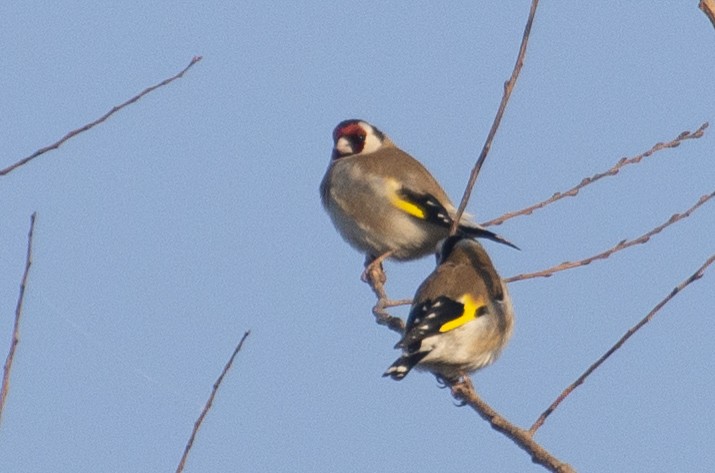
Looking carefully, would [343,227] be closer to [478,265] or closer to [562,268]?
[478,265]

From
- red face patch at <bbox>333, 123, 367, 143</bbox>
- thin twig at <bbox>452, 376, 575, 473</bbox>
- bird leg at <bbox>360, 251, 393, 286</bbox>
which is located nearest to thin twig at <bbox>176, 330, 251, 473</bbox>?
thin twig at <bbox>452, 376, 575, 473</bbox>

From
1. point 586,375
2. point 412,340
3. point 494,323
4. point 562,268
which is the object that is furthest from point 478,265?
point 586,375

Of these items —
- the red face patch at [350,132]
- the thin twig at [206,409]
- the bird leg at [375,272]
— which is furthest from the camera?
the red face patch at [350,132]

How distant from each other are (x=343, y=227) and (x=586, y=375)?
427cm

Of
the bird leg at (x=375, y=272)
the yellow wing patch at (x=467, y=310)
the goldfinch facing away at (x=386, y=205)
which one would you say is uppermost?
the goldfinch facing away at (x=386, y=205)

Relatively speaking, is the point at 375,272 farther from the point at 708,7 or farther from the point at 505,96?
the point at 708,7

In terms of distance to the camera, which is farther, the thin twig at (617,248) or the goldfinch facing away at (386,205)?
the goldfinch facing away at (386,205)

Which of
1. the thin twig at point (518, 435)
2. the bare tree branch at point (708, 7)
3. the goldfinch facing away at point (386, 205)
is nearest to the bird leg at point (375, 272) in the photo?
the goldfinch facing away at point (386, 205)

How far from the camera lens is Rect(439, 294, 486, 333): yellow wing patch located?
5.03 meters

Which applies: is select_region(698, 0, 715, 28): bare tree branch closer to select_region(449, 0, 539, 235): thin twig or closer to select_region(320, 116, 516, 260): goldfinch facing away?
select_region(449, 0, 539, 235): thin twig

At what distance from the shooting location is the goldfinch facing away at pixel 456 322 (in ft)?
15.8

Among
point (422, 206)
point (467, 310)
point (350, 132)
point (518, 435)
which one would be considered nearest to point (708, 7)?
point (518, 435)

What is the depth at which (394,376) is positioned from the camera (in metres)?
4.49

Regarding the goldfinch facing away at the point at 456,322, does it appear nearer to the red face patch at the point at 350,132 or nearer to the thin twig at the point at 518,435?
the thin twig at the point at 518,435
